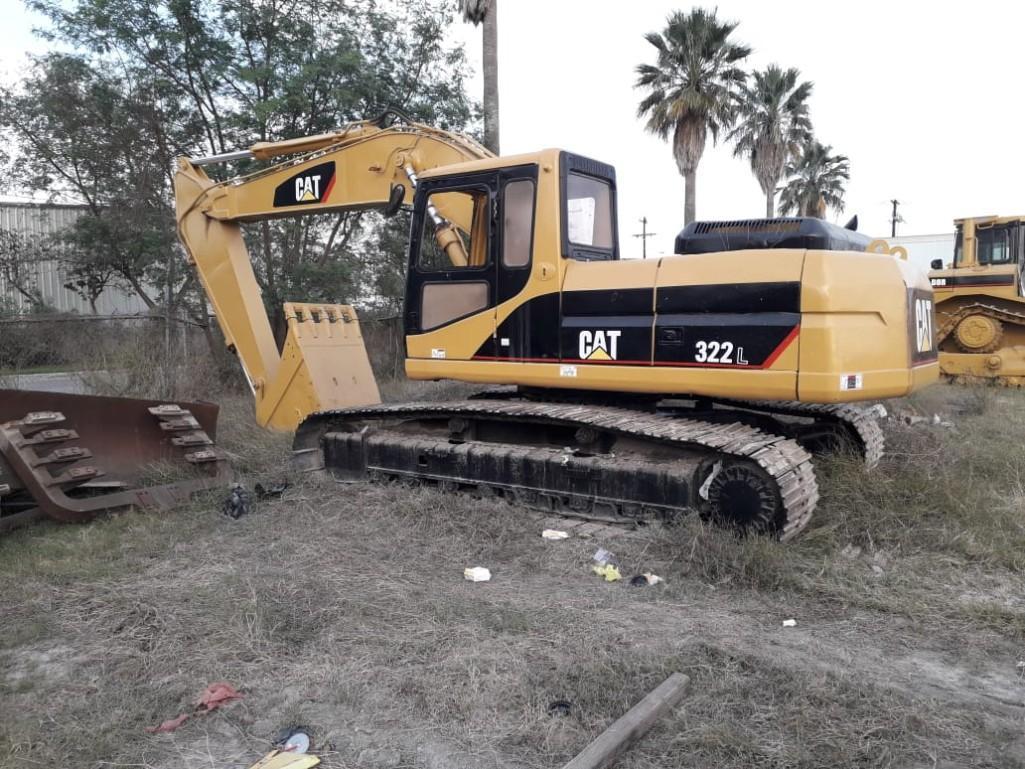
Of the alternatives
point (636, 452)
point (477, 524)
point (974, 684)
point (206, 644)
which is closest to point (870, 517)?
point (636, 452)

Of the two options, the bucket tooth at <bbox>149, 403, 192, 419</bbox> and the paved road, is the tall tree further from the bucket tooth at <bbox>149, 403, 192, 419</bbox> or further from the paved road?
the bucket tooth at <bbox>149, 403, 192, 419</bbox>

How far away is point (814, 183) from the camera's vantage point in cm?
3803

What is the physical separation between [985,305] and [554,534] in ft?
37.5

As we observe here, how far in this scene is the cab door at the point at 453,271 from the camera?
5789 millimetres

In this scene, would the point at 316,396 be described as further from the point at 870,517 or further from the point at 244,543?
the point at 870,517

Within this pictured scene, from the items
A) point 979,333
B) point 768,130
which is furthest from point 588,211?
point 768,130

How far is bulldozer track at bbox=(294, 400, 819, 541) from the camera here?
4766 mm

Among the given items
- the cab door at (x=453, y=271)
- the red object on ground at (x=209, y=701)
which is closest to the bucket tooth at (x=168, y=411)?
the cab door at (x=453, y=271)

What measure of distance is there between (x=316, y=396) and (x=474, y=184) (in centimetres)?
281

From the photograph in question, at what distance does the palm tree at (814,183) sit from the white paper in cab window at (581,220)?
34499 millimetres

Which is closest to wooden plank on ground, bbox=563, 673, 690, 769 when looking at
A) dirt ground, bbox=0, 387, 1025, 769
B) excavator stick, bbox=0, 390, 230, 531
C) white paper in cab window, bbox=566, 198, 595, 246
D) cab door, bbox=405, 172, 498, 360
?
dirt ground, bbox=0, 387, 1025, 769

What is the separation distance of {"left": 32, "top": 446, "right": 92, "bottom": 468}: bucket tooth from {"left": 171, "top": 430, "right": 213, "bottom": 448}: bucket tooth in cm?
77

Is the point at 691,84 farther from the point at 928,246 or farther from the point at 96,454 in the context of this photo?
the point at 96,454

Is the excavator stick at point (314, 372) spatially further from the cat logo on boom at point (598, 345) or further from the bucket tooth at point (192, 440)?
the cat logo on boom at point (598, 345)
